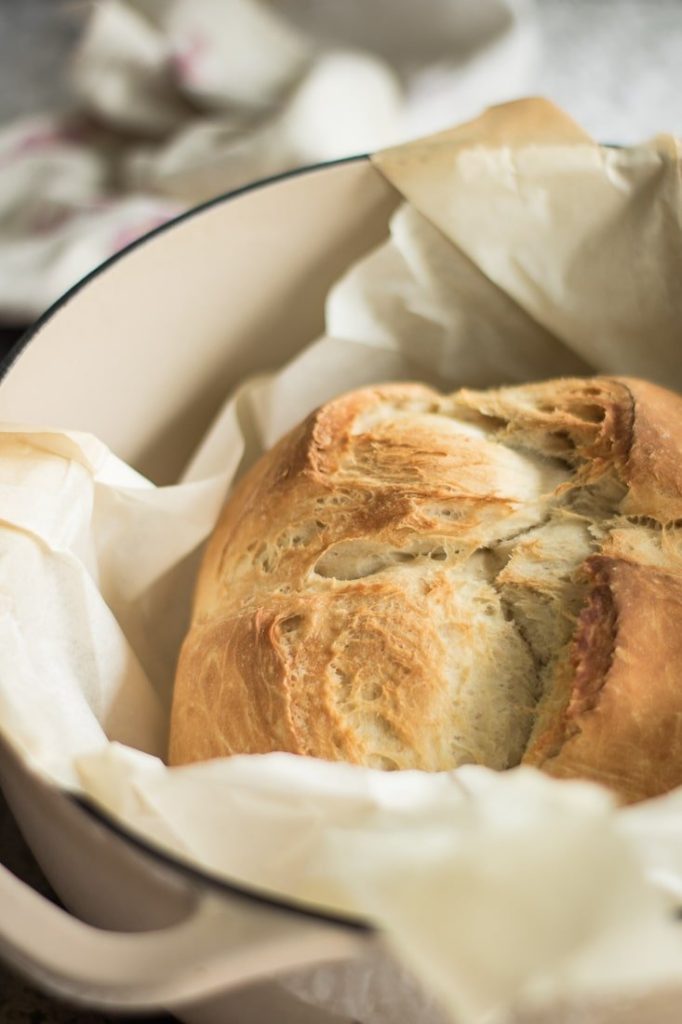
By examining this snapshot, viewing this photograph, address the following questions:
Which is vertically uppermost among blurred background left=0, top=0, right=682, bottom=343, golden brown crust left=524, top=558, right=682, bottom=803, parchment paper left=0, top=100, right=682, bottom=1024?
blurred background left=0, top=0, right=682, bottom=343

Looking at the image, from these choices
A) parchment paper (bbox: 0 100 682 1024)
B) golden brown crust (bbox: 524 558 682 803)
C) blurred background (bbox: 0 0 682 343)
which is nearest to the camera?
parchment paper (bbox: 0 100 682 1024)

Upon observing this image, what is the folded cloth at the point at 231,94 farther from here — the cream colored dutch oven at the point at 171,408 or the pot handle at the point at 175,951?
the pot handle at the point at 175,951

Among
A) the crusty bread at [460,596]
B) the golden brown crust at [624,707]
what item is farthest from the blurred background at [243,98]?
the golden brown crust at [624,707]

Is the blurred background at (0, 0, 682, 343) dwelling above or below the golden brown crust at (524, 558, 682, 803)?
above

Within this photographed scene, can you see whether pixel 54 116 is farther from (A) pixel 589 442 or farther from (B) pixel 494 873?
(B) pixel 494 873

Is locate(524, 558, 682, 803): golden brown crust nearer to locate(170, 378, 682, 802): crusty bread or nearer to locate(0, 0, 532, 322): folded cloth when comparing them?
locate(170, 378, 682, 802): crusty bread

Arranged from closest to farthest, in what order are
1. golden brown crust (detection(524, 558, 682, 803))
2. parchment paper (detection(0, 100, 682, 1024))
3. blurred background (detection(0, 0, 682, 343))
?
1. parchment paper (detection(0, 100, 682, 1024))
2. golden brown crust (detection(524, 558, 682, 803))
3. blurred background (detection(0, 0, 682, 343))

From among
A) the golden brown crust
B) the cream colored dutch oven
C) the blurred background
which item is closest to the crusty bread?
the golden brown crust

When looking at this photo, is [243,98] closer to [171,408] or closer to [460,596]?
[171,408]
